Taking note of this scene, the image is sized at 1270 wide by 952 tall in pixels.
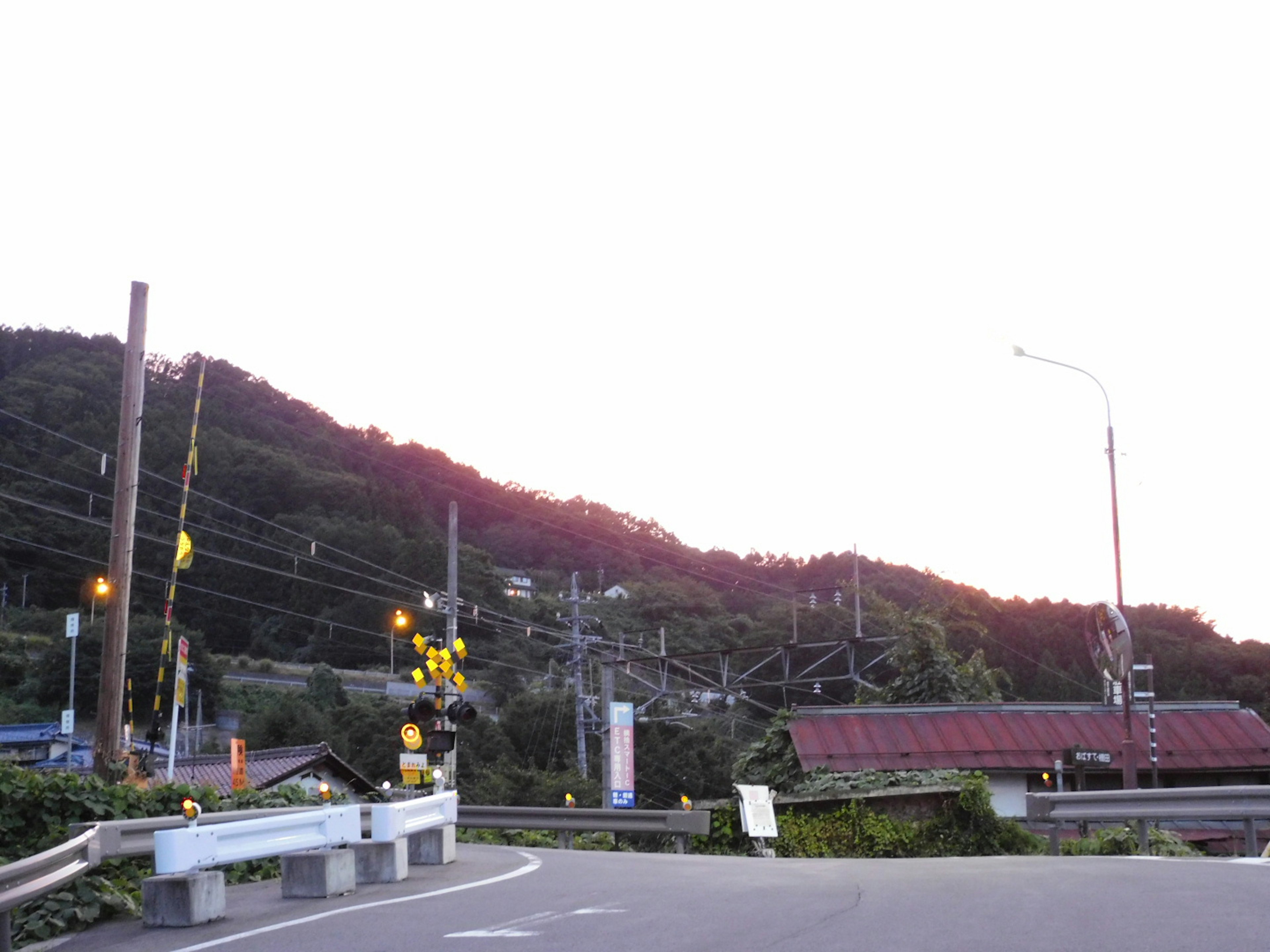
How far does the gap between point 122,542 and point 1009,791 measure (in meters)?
22.0

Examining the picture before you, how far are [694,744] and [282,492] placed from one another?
30.8 metres

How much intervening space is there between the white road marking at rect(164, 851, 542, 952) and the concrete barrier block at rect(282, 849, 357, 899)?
534 mm

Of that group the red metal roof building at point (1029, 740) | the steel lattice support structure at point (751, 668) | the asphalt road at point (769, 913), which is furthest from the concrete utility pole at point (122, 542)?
the steel lattice support structure at point (751, 668)

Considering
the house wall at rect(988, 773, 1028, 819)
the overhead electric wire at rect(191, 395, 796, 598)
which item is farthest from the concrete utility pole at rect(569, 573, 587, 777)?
the overhead electric wire at rect(191, 395, 796, 598)

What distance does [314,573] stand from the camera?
6862 centimetres

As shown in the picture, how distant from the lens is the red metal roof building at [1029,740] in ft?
93.0

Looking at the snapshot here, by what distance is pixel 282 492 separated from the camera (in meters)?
71.0

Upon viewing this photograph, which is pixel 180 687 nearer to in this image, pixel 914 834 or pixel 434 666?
pixel 434 666

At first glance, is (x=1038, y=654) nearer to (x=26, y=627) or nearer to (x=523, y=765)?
(x=523, y=765)

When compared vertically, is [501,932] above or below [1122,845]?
above

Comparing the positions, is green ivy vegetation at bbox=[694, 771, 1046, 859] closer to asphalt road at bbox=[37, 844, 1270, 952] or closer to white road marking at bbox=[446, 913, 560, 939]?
asphalt road at bbox=[37, 844, 1270, 952]

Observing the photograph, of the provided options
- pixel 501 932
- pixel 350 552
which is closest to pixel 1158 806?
pixel 501 932

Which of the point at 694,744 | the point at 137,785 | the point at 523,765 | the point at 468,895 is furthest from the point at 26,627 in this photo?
the point at 468,895

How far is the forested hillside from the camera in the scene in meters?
59.6
